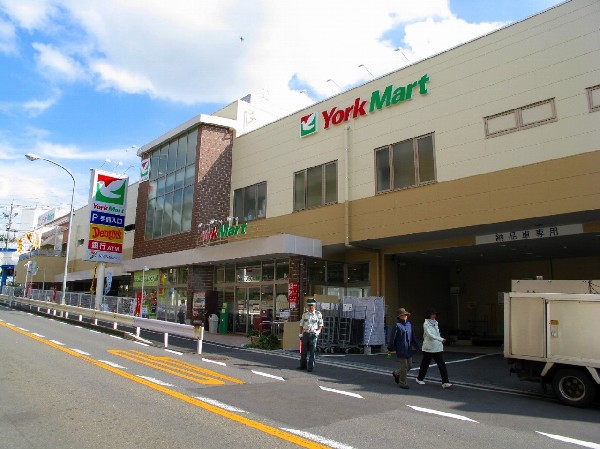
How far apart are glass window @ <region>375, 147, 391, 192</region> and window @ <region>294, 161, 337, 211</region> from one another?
2109 millimetres

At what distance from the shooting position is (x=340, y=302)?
16406 millimetres

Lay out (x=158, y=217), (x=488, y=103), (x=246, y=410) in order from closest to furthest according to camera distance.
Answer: (x=246, y=410)
(x=488, y=103)
(x=158, y=217)

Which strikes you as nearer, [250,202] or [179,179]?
[250,202]

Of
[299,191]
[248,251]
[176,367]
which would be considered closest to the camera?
[176,367]

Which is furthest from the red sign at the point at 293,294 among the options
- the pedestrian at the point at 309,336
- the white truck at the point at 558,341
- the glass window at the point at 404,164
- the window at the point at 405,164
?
the white truck at the point at 558,341

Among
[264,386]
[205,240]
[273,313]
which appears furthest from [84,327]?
[264,386]

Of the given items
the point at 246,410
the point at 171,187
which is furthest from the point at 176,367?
the point at 171,187

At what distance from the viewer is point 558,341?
887 cm

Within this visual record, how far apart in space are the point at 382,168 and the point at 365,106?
2713 millimetres

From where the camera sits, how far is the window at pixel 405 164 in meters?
16.4

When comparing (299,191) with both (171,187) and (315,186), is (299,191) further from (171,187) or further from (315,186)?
(171,187)

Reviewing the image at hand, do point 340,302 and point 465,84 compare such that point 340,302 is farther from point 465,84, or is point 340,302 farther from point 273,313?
point 465,84

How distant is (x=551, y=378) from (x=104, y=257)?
77.0 ft

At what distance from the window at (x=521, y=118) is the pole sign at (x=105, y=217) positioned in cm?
2064
